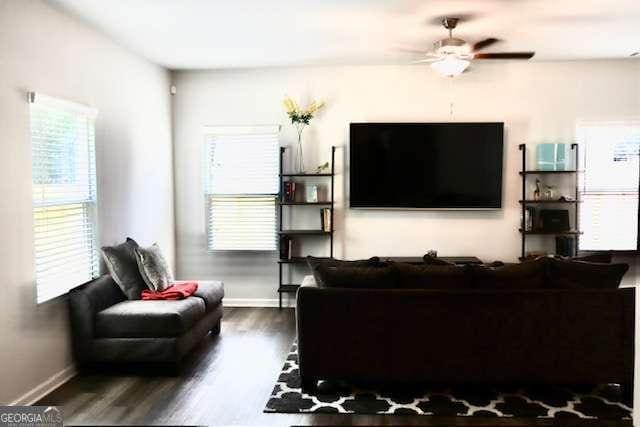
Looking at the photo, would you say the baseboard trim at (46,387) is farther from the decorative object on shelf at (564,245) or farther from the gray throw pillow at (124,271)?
the decorative object on shelf at (564,245)

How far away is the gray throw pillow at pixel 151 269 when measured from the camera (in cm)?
456

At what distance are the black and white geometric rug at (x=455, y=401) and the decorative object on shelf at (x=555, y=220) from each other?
2.41 meters

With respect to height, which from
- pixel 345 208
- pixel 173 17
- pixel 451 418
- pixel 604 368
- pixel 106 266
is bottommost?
pixel 451 418

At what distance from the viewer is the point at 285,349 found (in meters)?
4.66

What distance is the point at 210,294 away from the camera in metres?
4.81

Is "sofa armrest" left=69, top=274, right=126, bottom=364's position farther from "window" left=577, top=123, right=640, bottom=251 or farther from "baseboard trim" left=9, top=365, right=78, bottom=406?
"window" left=577, top=123, right=640, bottom=251

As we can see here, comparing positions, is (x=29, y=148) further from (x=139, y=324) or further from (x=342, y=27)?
(x=342, y=27)

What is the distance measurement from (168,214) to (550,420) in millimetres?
4551

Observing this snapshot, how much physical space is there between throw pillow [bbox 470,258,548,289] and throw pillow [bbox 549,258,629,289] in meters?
0.10

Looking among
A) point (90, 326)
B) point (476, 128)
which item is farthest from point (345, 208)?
point (90, 326)

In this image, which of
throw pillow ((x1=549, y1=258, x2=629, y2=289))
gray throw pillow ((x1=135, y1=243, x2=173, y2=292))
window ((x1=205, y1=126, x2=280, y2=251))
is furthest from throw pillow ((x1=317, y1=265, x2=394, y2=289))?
window ((x1=205, y1=126, x2=280, y2=251))

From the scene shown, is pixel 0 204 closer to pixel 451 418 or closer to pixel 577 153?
pixel 451 418

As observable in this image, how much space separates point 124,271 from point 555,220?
14.6 feet

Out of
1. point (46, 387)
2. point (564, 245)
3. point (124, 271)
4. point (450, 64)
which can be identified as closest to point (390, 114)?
point (450, 64)
